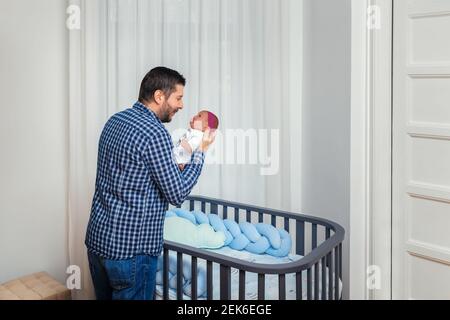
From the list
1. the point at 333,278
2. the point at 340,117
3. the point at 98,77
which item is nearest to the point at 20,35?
the point at 98,77

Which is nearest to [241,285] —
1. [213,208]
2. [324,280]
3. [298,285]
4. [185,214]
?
[298,285]

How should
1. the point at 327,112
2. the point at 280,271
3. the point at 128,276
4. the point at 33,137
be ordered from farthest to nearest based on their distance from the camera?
the point at 327,112, the point at 33,137, the point at 128,276, the point at 280,271

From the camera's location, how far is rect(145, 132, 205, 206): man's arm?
64.1 inches

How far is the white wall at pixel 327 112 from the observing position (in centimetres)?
237

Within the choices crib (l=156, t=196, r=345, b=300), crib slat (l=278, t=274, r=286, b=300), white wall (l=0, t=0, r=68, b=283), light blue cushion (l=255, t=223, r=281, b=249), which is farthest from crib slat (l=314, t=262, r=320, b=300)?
white wall (l=0, t=0, r=68, b=283)

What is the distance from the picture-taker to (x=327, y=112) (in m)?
2.45

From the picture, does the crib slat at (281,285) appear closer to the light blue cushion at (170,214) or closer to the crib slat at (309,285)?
the crib slat at (309,285)

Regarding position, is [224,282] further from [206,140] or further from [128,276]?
[206,140]

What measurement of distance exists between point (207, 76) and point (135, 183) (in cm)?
84

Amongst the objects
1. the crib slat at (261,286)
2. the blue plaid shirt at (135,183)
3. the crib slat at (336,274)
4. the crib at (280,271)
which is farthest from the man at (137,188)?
the crib slat at (336,274)

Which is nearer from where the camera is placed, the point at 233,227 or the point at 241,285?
the point at 241,285

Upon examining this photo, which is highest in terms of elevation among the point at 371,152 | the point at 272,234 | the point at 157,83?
the point at 157,83

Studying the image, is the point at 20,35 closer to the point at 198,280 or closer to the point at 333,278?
the point at 198,280

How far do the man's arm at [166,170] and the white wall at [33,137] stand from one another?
2.93 feet
